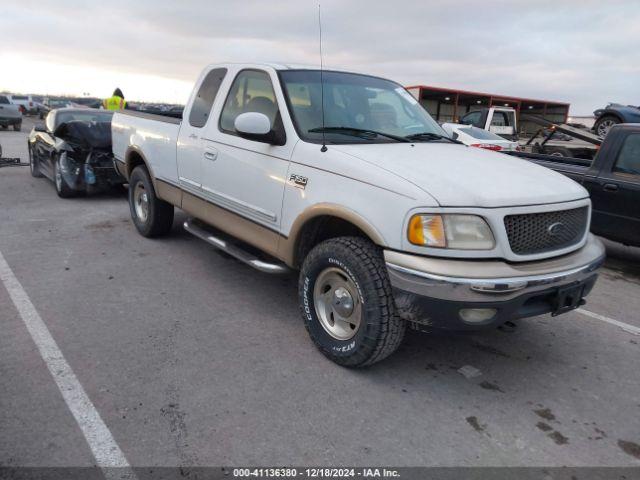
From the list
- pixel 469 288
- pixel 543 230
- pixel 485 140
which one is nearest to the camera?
pixel 469 288

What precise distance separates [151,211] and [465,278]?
4218 mm

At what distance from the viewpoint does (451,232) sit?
277 centimetres

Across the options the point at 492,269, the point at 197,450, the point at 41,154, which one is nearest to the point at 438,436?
the point at 492,269

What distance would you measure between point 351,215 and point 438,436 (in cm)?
137

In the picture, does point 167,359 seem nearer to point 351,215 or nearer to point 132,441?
point 132,441

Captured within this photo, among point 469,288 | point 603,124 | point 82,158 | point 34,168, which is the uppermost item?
point 603,124

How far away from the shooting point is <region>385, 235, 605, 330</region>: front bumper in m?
2.71

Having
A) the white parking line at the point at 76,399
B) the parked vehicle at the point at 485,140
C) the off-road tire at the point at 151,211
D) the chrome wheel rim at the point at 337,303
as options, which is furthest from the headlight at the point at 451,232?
the parked vehicle at the point at 485,140

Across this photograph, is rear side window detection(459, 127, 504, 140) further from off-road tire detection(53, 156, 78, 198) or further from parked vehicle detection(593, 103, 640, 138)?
off-road tire detection(53, 156, 78, 198)

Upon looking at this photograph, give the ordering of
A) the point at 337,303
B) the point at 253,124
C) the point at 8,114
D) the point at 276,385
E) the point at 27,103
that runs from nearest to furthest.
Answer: the point at 276,385 → the point at 337,303 → the point at 253,124 → the point at 8,114 → the point at 27,103

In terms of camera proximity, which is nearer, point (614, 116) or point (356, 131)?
point (356, 131)

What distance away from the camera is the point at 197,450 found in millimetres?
2520

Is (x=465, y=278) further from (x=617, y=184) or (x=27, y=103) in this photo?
(x=27, y=103)

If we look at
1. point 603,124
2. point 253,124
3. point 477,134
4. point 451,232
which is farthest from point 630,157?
point 603,124
